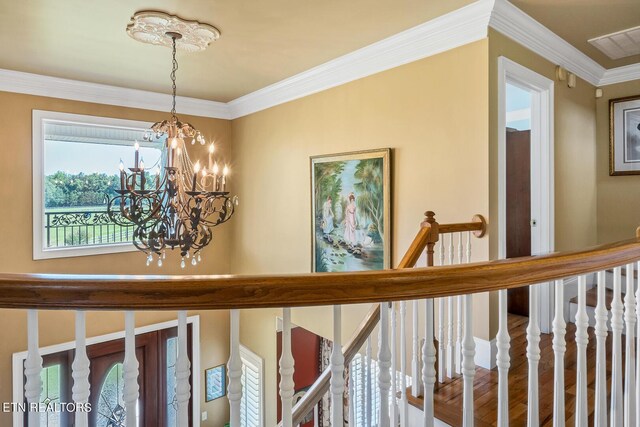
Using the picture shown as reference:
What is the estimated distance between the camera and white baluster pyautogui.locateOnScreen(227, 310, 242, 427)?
83 centimetres

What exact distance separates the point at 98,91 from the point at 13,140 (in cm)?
97

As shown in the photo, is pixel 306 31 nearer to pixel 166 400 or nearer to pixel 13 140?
pixel 13 140

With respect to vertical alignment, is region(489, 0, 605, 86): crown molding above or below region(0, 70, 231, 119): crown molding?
below

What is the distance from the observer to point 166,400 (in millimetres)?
4742

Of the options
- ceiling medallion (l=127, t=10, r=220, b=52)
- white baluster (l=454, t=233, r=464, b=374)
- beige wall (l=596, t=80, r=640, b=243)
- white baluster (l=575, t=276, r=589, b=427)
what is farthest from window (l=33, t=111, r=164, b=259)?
beige wall (l=596, t=80, r=640, b=243)

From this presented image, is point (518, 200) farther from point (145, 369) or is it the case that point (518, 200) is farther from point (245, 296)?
point (145, 369)

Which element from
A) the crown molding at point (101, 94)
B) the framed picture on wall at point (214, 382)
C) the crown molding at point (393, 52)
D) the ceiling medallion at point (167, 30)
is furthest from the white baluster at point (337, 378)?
the framed picture on wall at point (214, 382)

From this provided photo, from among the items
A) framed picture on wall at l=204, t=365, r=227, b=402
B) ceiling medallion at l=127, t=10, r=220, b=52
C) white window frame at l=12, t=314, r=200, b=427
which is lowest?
framed picture on wall at l=204, t=365, r=227, b=402

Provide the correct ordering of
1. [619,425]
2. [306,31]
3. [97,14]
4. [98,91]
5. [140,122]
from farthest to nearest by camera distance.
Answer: [140,122] → [98,91] → [306,31] → [97,14] → [619,425]

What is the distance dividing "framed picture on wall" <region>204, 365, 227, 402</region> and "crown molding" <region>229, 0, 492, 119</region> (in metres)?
3.56

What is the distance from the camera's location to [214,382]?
5.18m

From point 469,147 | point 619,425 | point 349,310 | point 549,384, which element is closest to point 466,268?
point 619,425

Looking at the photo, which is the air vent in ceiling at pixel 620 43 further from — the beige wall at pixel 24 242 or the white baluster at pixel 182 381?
the beige wall at pixel 24 242

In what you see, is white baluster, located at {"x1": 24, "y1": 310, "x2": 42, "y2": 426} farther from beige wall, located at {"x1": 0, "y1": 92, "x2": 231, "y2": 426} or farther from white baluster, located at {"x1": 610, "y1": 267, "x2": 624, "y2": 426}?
beige wall, located at {"x1": 0, "y1": 92, "x2": 231, "y2": 426}
